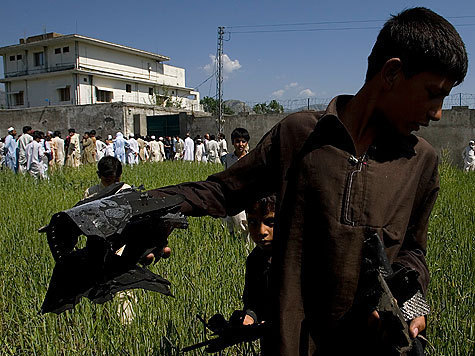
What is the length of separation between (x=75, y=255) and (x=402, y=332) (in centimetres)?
82

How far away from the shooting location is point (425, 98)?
1.16 meters

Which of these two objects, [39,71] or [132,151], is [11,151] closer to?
[132,151]

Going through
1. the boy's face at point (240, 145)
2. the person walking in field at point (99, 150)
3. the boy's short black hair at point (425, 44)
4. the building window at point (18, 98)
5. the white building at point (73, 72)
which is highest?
the white building at point (73, 72)

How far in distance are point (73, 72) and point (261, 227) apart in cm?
3207

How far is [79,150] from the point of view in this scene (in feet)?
46.4

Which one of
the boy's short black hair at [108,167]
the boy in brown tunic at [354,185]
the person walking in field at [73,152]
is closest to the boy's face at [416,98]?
the boy in brown tunic at [354,185]

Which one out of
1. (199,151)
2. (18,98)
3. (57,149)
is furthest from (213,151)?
(18,98)

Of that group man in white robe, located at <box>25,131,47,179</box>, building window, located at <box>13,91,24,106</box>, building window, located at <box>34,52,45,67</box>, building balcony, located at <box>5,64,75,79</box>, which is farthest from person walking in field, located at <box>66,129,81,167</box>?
building window, located at <box>13,91,24,106</box>

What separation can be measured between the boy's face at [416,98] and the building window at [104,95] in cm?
3367

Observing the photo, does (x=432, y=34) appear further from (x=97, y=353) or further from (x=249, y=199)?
(x=97, y=353)

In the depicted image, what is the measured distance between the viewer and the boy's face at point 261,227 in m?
1.85

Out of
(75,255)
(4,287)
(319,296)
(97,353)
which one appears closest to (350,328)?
→ (319,296)

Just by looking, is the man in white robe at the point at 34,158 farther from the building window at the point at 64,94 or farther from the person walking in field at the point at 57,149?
the building window at the point at 64,94

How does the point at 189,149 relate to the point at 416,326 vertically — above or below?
below
